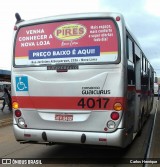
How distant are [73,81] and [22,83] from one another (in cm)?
123

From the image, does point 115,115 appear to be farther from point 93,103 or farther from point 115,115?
point 93,103

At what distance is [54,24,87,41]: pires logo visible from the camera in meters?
7.47

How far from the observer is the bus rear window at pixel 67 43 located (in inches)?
286

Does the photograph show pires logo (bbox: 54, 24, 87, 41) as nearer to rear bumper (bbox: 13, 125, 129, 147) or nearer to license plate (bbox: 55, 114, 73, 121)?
license plate (bbox: 55, 114, 73, 121)

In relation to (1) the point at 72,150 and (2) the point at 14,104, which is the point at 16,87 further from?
(1) the point at 72,150

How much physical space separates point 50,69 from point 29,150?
2.78m

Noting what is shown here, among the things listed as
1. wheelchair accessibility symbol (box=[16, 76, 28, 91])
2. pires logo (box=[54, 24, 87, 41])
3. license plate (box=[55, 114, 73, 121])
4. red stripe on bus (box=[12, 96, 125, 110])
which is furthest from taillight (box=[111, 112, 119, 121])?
wheelchair accessibility symbol (box=[16, 76, 28, 91])

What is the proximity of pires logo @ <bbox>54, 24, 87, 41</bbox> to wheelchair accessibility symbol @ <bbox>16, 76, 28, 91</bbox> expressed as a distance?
1.18 metres

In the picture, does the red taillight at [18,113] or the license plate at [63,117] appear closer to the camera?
the license plate at [63,117]

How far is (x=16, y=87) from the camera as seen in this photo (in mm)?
7914

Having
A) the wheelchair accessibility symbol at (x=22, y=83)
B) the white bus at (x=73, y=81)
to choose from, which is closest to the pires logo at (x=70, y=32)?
the white bus at (x=73, y=81)

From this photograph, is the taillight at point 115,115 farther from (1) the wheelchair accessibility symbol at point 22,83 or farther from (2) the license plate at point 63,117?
(1) the wheelchair accessibility symbol at point 22,83

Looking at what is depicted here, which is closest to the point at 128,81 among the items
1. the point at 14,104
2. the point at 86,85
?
the point at 86,85

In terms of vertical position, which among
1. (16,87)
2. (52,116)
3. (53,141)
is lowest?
(53,141)
